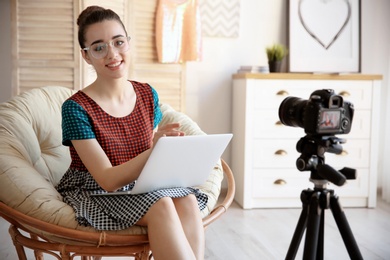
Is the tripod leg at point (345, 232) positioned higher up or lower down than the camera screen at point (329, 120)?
lower down

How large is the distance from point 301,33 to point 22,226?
2659 mm

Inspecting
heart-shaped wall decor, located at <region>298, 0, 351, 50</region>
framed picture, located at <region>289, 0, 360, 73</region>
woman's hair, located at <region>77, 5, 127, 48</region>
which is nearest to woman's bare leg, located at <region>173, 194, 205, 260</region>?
woman's hair, located at <region>77, 5, 127, 48</region>

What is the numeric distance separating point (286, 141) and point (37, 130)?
1850mm

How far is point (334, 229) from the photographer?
287 centimetres

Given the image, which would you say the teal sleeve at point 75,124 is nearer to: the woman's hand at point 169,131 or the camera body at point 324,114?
the woman's hand at point 169,131

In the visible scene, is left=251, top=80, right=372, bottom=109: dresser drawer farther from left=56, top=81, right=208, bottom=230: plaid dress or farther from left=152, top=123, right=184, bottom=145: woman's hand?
left=152, top=123, right=184, bottom=145: woman's hand

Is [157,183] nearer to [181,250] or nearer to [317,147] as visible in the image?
[181,250]

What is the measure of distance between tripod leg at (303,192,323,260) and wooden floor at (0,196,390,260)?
1093 mm

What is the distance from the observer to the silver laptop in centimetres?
129

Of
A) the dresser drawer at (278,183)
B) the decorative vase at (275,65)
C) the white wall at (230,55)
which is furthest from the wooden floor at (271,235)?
the decorative vase at (275,65)

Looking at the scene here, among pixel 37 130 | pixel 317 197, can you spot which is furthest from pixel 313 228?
pixel 37 130

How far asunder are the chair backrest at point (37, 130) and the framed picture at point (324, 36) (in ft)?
6.67

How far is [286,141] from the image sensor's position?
129 inches

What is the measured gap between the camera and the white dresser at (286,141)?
324 cm
